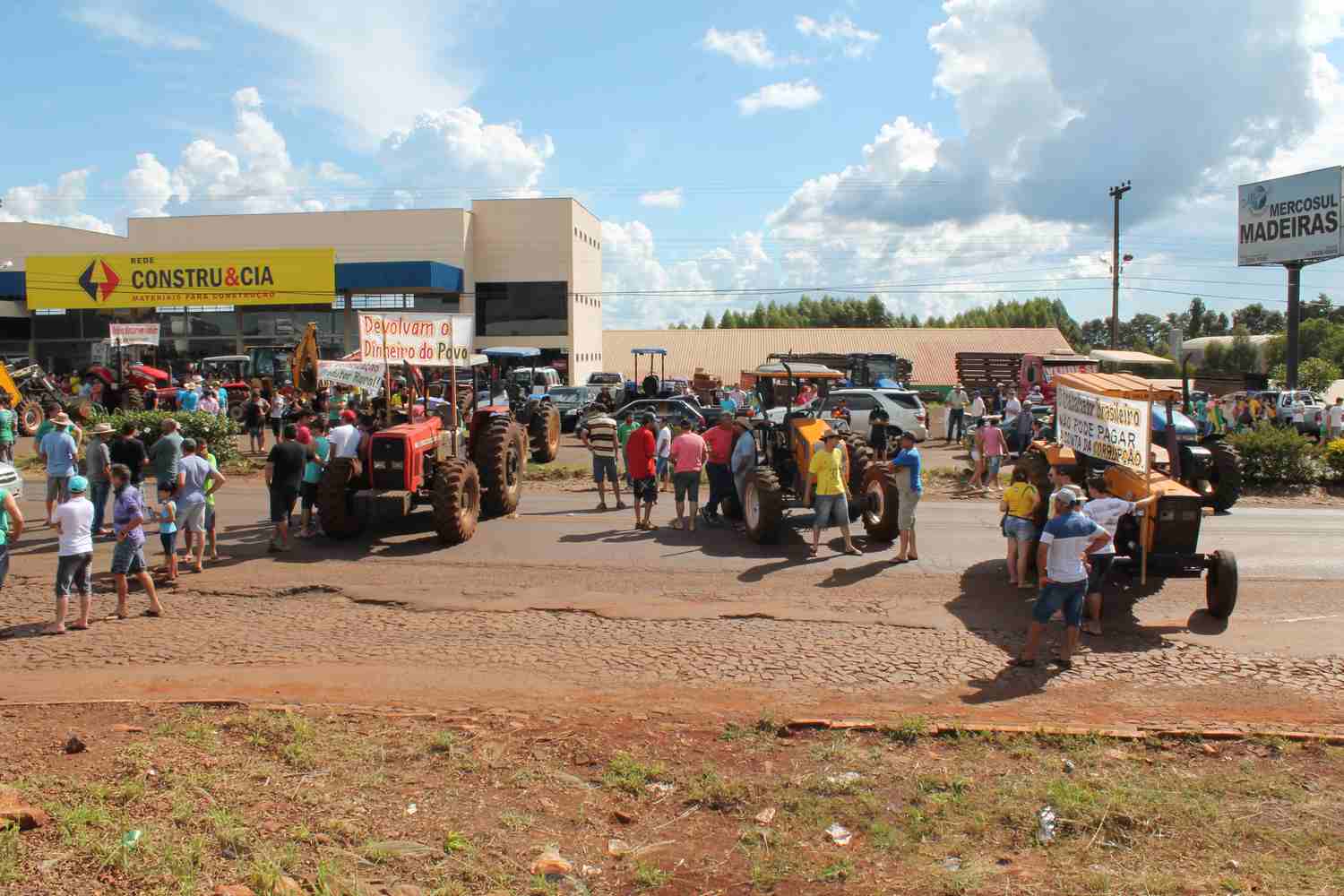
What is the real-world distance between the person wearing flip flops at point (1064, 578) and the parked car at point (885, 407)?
56.4 ft

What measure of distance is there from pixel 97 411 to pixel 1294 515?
2609cm

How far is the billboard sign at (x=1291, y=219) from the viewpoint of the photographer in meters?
40.6

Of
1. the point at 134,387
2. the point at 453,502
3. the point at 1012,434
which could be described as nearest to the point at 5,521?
the point at 453,502

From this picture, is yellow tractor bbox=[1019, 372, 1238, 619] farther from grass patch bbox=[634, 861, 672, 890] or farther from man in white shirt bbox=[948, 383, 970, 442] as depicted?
man in white shirt bbox=[948, 383, 970, 442]

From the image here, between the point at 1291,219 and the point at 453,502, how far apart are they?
4208 cm

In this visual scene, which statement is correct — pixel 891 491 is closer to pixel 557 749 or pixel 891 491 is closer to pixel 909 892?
pixel 557 749

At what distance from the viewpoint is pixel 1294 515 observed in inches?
664

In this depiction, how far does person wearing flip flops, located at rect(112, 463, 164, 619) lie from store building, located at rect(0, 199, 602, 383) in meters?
37.5

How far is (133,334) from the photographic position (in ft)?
101

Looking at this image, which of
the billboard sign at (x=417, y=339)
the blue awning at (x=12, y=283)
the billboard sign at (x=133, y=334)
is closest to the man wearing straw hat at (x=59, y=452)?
the billboard sign at (x=417, y=339)

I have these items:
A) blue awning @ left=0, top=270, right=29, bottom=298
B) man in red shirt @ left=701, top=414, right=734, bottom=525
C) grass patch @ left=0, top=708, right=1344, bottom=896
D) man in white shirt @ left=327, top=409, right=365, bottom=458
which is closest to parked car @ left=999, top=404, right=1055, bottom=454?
man in red shirt @ left=701, top=414, right=734, bottom=525

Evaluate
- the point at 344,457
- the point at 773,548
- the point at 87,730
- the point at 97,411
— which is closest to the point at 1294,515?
the point at 773,548

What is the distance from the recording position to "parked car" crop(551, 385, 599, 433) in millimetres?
30891

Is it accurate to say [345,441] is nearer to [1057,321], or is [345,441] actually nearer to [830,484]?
[830,484]
